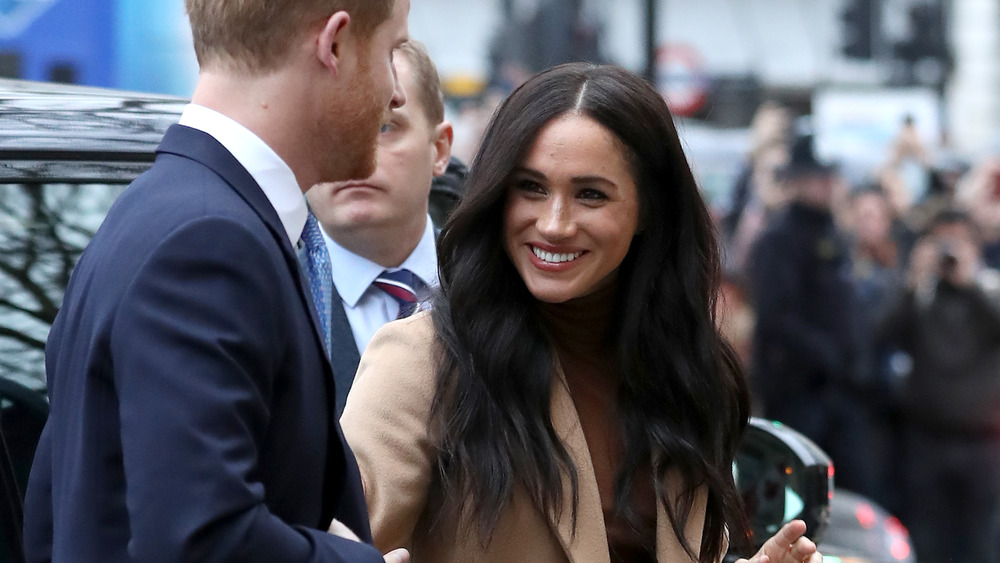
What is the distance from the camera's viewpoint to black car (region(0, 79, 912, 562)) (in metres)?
2.35

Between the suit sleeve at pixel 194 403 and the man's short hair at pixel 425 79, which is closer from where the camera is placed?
the suit sleeve at pixel 194 403

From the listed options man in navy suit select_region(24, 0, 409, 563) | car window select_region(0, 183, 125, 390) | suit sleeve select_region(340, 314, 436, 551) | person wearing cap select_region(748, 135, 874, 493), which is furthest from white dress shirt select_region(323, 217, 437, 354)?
person wearing cap select_region(748, 135, 874, 493)

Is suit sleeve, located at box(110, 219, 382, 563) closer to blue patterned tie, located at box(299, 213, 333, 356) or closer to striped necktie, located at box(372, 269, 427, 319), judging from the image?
blue patterned tie, located at box(299, 213, 333, 356)

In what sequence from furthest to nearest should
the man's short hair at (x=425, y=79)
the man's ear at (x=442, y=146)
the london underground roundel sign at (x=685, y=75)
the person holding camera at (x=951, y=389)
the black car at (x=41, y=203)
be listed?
the london underground roundel sign at (x=685, y=75), the person holding camera at (x=951, y=389), the man's ear at (x=442, y=146), the man's short hair at (x=425, y=79), the black car at (x=41, y=203)

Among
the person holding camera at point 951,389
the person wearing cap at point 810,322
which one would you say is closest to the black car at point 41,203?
the person wearing cap at point 810,322

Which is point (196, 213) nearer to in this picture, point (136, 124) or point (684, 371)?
point (136, 124)

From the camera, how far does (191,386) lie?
4.78ft

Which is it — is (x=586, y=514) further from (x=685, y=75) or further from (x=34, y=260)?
(x=685, y=75)

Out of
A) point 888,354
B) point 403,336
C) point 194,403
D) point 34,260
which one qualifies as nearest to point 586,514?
point 403,336

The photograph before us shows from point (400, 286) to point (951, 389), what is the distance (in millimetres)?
4563

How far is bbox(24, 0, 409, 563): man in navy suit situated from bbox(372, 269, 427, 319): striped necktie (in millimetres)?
1355

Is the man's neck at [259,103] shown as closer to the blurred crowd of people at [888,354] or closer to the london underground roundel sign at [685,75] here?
the blurred crowd of people at [888,354]

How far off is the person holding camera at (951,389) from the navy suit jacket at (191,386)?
5.76m

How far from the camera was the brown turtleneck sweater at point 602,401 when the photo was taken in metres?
2.60
